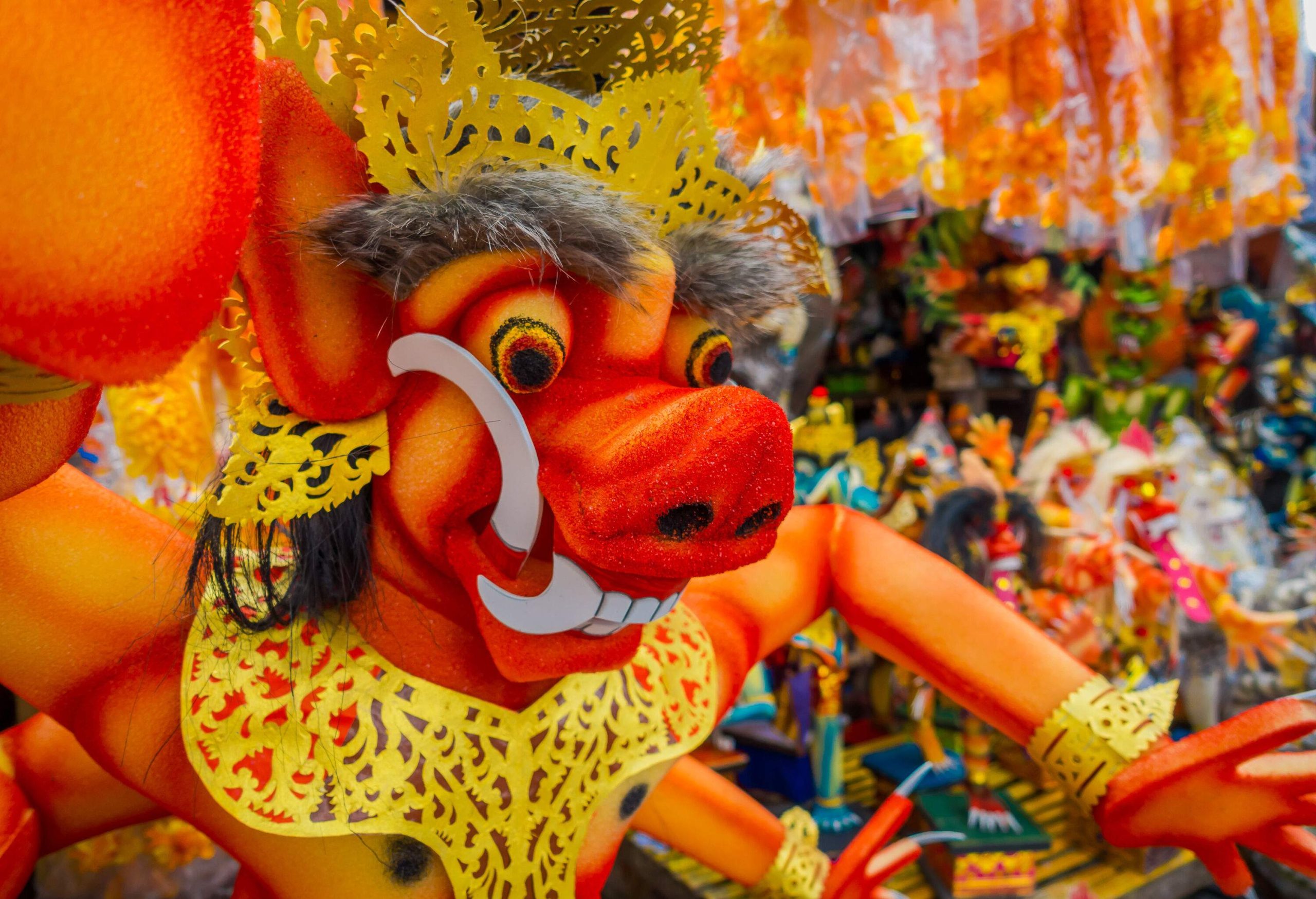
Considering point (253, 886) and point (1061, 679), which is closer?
point (253, 886)

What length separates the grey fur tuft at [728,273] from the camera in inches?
27.2

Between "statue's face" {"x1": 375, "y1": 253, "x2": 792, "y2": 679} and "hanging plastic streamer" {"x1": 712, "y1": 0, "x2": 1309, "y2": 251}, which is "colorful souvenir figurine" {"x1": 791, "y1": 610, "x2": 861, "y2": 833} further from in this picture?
"statue's face" {"x1": 375, "y1": 253, "x2": 792, "y2": 679}

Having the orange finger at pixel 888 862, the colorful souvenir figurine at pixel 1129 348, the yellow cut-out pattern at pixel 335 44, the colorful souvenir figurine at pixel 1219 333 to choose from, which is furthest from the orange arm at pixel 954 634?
the colorful souvenir figurine at pixel 1219 333

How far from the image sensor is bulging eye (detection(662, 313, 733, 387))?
69cm

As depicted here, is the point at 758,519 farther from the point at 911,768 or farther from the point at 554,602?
the point at 911,768

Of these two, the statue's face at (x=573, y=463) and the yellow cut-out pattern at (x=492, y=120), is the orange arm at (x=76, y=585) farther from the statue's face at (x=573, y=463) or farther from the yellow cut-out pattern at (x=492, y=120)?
the yellow cut-out pattern at (x=492, y=120)

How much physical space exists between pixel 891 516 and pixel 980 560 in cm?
30

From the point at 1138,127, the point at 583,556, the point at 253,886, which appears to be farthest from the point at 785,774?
the point at 1138,127

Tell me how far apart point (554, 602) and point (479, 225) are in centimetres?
27

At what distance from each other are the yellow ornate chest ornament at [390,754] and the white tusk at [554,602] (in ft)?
0.37

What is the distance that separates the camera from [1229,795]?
2.66ft

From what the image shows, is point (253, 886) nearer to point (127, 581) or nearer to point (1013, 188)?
point (127, 581)

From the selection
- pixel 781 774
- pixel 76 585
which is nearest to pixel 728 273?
pixel 76 585

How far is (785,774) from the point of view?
206 cm
